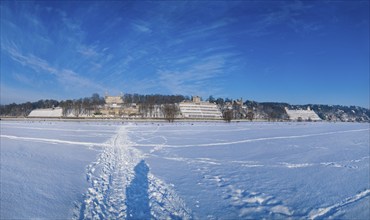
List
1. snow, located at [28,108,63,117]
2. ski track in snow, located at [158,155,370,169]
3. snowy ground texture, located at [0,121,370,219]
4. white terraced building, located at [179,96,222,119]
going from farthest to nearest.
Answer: white terraced building, located at [179,96,222,119]
snow, located at [28,108,63,117]
ski track in snow, located at [158,155,370,169]
snowy ground texture, located at [0,121,370,219]

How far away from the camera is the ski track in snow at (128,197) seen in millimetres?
6500

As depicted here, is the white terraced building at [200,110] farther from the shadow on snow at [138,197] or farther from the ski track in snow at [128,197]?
the shadow on snow at [138,197]

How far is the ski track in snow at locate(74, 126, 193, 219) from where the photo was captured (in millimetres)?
6500

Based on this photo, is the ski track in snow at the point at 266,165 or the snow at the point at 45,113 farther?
the snow at the point at 45,113

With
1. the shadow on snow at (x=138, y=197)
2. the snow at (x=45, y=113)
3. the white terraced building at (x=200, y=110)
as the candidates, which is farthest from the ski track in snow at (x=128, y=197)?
the snow at (x=45, y=113)

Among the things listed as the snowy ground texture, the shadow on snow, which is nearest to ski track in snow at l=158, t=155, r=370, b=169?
the snowy ground texture

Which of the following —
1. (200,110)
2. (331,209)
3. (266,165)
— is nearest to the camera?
(331,209)

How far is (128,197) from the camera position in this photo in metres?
7.68

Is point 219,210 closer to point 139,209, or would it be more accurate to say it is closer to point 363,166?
point 139,209

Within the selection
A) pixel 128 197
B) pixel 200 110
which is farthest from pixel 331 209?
pixel 200 110

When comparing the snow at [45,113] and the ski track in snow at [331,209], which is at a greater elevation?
the snow at [45,113]

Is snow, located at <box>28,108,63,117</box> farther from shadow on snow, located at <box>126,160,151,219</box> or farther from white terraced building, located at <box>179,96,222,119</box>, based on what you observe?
shadow on snow, located at <box>126,160,151,219</box>

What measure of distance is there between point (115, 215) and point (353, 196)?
681 centimetres

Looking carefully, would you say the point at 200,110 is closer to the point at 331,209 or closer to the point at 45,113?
the point at 45,113
